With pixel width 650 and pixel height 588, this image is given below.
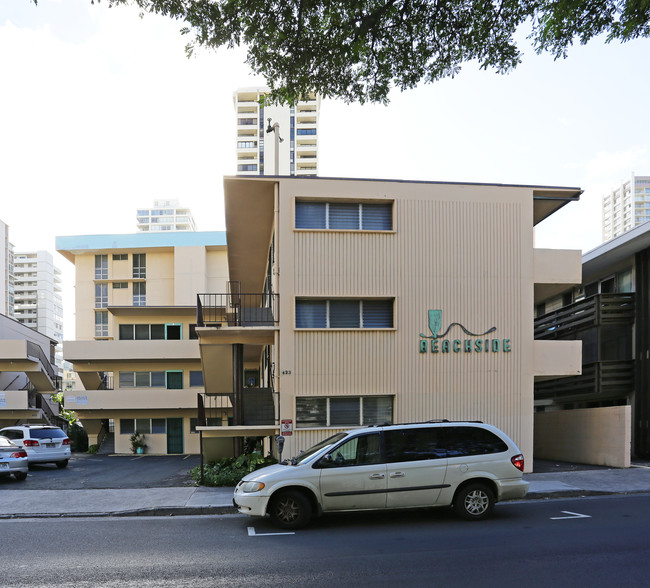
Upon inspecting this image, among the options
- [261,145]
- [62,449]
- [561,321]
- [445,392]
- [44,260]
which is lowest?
[62,449]

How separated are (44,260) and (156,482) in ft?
502

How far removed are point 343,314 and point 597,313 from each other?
30.0 feet

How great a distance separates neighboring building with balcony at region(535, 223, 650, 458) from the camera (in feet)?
63.1

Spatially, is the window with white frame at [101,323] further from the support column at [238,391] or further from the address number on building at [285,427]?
the address number on building at [285,427]

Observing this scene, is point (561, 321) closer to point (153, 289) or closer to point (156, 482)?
point (156, 482)

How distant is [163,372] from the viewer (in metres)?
32.2

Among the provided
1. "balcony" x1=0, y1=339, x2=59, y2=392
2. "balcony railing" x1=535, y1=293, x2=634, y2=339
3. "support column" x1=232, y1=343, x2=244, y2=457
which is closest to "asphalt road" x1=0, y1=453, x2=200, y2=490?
"support column" x1=232, y1=343, x2=244, y2=457

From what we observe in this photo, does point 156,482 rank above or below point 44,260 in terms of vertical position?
below

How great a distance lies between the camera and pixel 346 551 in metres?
8.05

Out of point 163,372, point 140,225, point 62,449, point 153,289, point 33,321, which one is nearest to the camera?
point 62,449

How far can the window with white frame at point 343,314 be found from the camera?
1608 cm

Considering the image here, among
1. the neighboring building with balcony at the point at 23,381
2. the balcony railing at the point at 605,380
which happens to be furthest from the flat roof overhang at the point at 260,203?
the neighboring building with balcony at the point at 23,381

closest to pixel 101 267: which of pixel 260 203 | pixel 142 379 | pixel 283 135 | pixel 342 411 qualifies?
pixel 142 379

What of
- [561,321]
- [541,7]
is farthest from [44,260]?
[541,7]
